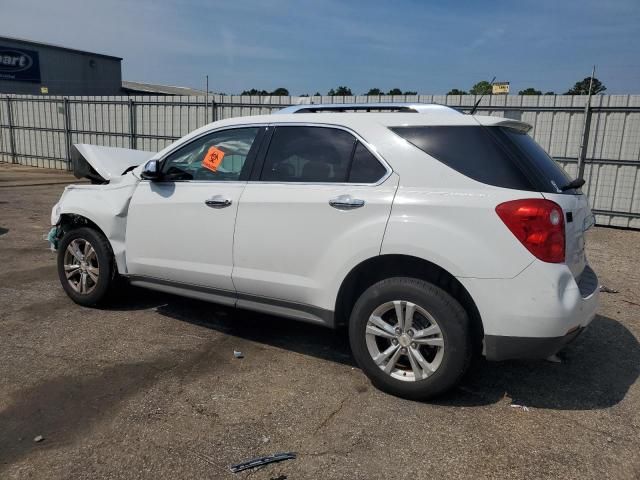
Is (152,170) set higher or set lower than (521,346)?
higher

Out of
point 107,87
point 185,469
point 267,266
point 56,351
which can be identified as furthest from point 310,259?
point 107,87

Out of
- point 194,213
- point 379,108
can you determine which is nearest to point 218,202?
point 194,213

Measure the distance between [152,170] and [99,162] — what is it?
115 centimetres

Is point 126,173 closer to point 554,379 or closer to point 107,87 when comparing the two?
point 554,379

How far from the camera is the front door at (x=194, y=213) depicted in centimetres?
387

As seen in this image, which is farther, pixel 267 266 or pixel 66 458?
pixel 267 266

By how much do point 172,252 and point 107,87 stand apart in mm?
40704

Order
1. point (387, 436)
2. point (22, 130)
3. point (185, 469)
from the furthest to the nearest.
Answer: point (22, 130) → point (387, 436) → point (185, 469)

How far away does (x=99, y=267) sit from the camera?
4570mm

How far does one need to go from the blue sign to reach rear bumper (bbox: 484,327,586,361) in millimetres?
38807

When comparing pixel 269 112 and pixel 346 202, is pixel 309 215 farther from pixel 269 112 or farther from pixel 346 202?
pixel 269 112

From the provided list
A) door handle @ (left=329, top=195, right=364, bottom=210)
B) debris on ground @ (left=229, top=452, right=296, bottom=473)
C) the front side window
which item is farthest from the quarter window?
debris on ground @ (left=229, top=452, right=296, bottom=473)

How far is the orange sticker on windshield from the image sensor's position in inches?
160

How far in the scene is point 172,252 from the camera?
4.13 m
